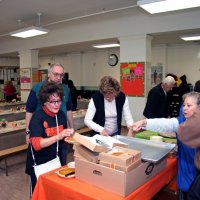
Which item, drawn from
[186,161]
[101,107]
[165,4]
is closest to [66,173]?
[186,161]

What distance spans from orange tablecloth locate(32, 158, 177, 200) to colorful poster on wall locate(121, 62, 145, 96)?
3808 mm

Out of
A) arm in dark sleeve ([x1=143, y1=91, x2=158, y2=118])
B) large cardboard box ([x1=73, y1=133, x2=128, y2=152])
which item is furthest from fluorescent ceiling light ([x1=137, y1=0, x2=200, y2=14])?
large cardboard box ([x1=73, y1=133, x2=128, y2=152])

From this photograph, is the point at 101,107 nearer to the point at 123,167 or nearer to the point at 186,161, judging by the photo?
the point at 186,161

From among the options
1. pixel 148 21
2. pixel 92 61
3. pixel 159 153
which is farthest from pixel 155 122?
pixel 92 61

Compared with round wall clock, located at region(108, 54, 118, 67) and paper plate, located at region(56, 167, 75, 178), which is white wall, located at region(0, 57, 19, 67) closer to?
round wall clock, located at region(108, 54, 118, 67)

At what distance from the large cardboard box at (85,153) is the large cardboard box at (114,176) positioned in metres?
0.03

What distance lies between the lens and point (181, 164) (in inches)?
67.5

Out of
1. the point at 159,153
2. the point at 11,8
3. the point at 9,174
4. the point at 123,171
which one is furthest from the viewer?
the point at 11,8

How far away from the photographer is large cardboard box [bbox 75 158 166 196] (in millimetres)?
1321

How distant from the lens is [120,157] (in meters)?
1.37

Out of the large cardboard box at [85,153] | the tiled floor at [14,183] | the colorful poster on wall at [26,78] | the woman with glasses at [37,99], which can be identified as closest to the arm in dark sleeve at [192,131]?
the large cardboard box at [85,153]

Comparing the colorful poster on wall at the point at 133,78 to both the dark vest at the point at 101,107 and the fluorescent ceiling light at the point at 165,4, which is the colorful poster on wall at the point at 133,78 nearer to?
the fluorescent ceiling light at the point at 165,4

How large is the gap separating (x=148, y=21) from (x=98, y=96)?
11.1 feet

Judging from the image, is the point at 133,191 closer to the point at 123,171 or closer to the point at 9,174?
the point at 123,171
